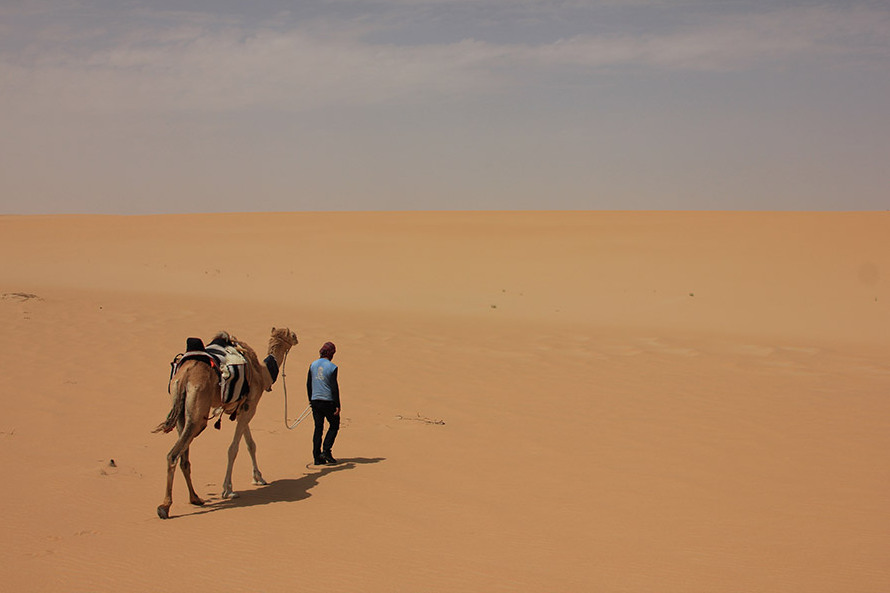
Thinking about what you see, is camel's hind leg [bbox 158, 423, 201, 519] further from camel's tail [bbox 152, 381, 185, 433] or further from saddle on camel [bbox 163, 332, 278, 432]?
saddle on camel [bbox 163, 332, 278, 432]

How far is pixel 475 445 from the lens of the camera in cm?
949

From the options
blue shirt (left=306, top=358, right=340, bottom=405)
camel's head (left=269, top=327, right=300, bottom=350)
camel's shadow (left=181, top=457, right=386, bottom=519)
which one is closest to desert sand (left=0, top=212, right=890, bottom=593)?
camel's shadow (left=181, top=457, right=386, bottom=519)

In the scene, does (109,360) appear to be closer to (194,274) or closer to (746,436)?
(746,436)

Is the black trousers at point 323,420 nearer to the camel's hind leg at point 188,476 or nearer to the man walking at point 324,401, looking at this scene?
the man walking at point 324,401

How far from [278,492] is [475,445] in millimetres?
2907

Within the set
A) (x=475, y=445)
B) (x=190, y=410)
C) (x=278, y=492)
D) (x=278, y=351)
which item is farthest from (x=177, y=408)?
(x=475, y=445)

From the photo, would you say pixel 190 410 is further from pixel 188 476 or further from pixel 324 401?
pixel 324 401

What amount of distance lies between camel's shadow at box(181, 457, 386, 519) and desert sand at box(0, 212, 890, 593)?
0.13 feet

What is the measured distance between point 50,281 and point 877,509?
94.0ft

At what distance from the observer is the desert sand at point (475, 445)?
18.3 feet

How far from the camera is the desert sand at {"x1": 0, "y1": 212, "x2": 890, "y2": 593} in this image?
558 cm

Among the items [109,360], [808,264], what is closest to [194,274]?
[109,360]

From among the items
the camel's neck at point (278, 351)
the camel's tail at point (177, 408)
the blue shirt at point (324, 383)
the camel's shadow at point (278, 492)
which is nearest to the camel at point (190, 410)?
the camel's tail at point (177, 408)

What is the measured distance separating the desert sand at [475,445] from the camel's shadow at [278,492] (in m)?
0.04
